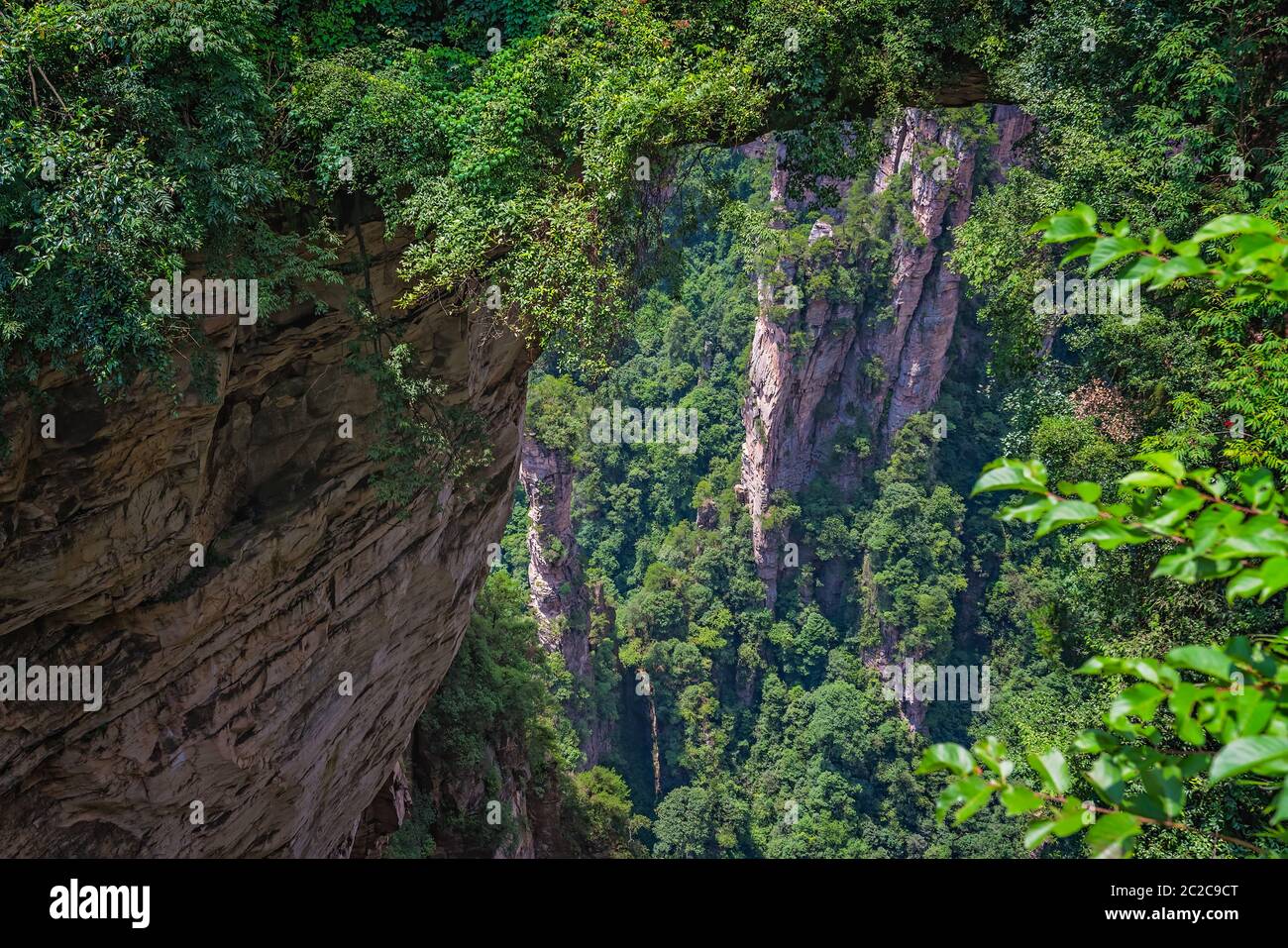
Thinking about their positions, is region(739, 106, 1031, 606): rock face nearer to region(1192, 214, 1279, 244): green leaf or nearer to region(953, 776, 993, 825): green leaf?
region(1192, 214, 1279, 244): green leaf

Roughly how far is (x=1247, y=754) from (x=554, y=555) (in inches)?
1237

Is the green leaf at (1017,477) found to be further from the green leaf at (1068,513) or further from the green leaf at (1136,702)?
the green leaf at (1136,702)

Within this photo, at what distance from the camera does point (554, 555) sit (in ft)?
108

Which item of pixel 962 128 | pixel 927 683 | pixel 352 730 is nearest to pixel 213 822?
pixel 352 730

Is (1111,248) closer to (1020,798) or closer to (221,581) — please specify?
(1020,798)

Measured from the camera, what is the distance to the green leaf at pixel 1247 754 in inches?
74.7

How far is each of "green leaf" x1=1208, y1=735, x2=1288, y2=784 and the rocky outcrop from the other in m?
30.6

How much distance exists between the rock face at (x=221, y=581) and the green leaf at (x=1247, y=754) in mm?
6400

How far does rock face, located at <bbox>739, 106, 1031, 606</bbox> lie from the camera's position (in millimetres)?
35344

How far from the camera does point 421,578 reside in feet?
34.2

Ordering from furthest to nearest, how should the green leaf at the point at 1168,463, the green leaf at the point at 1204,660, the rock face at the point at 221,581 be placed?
1. the rock face at the point at 221,581
2. the green leaf at the point at 1168,463
3. the green leaf at the point at 1204,660

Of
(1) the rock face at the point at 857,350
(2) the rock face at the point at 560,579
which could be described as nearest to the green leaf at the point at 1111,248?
(2) the rock face at the point at 560,579

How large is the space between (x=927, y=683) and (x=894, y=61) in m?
29.5

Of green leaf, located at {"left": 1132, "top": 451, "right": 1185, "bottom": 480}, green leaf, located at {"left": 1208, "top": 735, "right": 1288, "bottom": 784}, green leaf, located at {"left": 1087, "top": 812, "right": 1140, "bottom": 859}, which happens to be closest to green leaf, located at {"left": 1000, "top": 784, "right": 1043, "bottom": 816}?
green leaf, located at {"left": 1087, "top": 812, "right": 1140, "bottom": 859}
